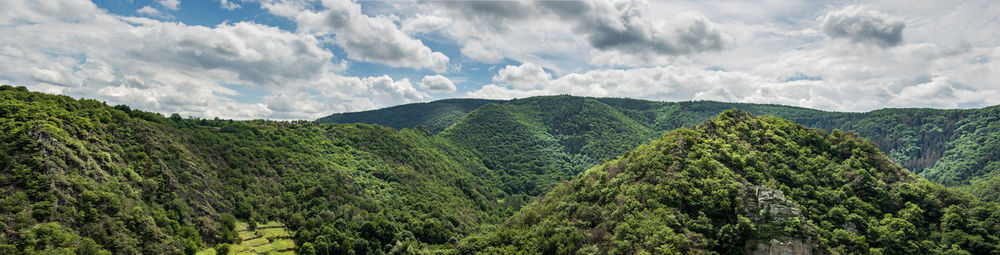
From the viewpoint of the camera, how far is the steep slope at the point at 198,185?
211ft

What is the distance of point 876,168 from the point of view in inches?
3012

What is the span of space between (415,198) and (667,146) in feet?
308

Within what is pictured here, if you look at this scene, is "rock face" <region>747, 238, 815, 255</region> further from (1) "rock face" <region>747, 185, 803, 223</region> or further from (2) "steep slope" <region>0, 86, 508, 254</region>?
(2) "steep slope" <region>0, 86, 508, 254</region>

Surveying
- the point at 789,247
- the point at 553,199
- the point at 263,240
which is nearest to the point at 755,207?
the point at 789,247

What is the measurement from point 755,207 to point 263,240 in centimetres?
9906

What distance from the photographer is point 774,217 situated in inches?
2318

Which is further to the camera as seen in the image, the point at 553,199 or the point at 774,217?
the point at 553,199

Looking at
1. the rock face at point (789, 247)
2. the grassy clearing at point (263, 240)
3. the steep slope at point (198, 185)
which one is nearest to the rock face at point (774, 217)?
the rock face at point (789, 247)

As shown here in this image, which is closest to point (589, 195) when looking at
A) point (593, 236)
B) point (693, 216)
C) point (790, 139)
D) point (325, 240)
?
point (593, 236)

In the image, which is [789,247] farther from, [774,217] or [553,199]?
[553,199]

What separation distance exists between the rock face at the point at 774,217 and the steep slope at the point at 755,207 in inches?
5.2

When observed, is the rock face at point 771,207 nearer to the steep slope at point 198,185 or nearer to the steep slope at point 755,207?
the steep slope at point 755,207

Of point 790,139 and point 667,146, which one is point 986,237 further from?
point 667,146

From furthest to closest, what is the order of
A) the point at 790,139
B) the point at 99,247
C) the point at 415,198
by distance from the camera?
the point at 415,198 → the point at 790,139 → the point at 99,247
